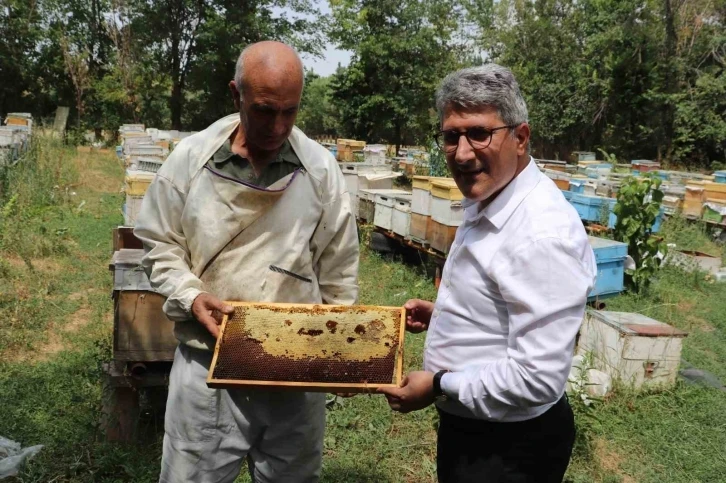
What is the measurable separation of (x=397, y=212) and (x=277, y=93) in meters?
6.14

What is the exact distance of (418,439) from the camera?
3.77 m

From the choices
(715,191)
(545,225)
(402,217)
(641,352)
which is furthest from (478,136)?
(715,191)

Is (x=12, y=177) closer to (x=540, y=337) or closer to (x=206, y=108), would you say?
(x=540, y=337)

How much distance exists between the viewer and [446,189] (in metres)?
6.50

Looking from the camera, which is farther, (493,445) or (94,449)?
(94,449)

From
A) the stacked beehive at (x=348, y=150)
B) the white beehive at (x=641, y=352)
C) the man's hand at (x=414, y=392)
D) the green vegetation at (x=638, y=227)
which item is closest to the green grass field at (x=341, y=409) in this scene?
the white beehive at (x=641, y=352)

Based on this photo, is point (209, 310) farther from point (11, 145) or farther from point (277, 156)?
point (11, 145)

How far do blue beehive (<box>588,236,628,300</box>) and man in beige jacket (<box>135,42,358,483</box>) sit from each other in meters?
4.73

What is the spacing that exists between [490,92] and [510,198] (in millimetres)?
272

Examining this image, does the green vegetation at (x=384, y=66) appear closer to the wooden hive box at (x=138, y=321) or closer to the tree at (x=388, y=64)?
the tree at (x=388, y=64)

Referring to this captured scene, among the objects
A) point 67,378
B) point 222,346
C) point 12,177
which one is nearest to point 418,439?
point 222,346

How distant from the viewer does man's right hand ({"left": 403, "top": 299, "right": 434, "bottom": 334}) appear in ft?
6.80

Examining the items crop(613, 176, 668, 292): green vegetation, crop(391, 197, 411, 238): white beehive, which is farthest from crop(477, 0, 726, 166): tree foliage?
crop(391, 197, 411, 238): white beehive

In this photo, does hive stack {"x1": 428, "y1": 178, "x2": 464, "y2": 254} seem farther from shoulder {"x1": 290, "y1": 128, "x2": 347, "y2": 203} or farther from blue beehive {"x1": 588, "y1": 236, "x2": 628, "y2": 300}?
shoulder {"x1": 290, "y1": 128, "x2": 347, "y2": 203}
